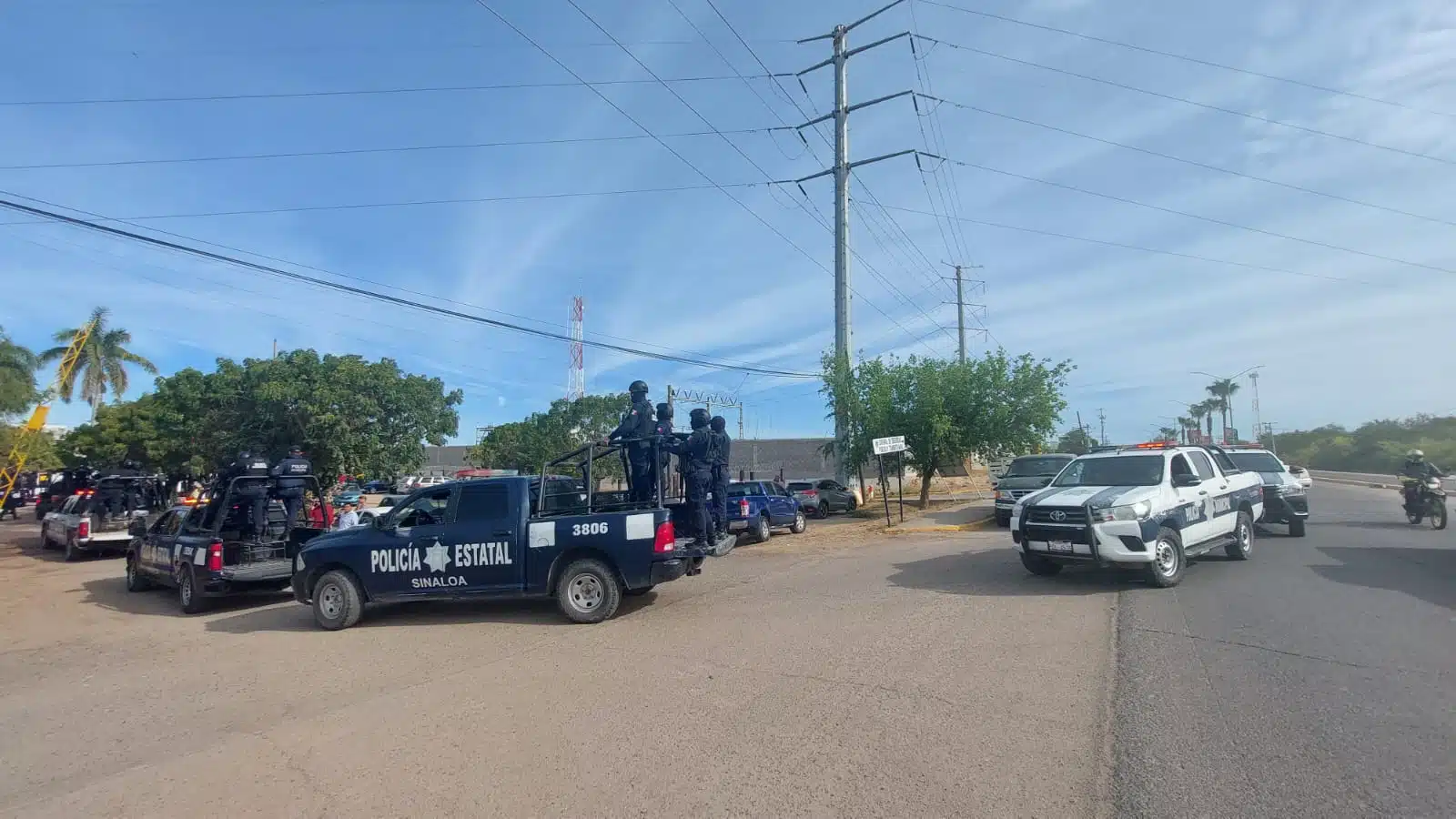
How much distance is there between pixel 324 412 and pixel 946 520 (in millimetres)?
17311

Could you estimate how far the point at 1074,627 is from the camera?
7906 millimetres

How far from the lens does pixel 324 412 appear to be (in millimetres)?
20547

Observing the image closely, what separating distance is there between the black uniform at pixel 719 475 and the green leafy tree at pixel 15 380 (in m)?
37.9

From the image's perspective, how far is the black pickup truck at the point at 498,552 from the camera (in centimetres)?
917

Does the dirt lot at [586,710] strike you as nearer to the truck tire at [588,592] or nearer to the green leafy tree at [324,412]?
the truck tire at [588,592]

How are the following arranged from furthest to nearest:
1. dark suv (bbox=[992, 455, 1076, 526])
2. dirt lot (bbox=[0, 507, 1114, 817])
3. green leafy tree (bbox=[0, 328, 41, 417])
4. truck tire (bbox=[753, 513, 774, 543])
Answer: green leafy tree (bbox=[0, 328, 41, 417]) < dark suv (bbox=[992, 455, 1076, 526]) < truck tire (bbox=[753, 513, 774, 543]) < dirt lot (bbox=[0, 507, 1114, 817])

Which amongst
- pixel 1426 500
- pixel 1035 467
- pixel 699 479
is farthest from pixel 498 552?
pixel 1426 500

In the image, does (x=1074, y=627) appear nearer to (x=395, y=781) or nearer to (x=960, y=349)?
(x=395, y=781)

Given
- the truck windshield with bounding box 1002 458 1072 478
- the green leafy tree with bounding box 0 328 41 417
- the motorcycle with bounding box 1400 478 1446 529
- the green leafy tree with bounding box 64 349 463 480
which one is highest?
the green leafy tree with bounding box 0 328 41 417

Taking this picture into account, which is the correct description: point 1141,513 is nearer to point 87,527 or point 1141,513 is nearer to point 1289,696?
point 1289,696

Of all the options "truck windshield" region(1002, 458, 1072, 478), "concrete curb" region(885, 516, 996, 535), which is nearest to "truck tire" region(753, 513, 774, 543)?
"concrete curb" region(885, 516, 996, 535)

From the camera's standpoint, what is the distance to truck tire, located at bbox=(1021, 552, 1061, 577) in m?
11.1

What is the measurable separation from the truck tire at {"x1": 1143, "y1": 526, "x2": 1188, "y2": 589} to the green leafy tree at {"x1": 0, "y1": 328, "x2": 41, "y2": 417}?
141ft

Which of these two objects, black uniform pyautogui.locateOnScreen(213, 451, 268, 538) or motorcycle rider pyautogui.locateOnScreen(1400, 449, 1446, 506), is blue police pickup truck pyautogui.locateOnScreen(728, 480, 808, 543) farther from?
motorcycle rider pyautogui.locateOnScreen(1400, 449, 1446, 506)
